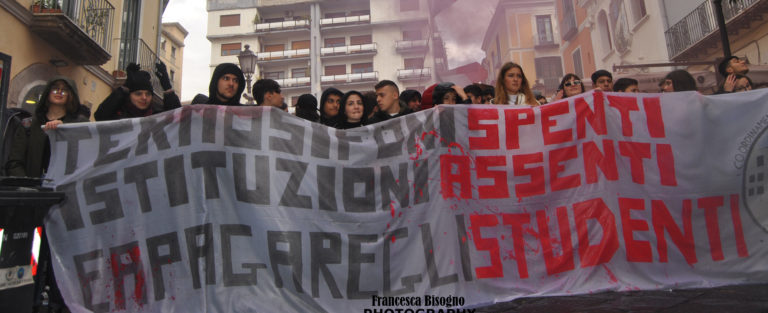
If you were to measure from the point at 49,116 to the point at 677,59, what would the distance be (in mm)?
14923

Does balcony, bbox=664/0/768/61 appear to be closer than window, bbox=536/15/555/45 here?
Yes

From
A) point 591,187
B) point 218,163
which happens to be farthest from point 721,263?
point 218,163

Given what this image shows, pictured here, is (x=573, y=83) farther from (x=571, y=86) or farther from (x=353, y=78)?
(x=353, y=78)

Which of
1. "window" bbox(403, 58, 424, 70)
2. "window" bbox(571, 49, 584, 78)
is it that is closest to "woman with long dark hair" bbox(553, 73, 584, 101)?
"window" bbox(571, 49, 584, 78)

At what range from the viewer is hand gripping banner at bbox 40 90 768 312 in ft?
9.84

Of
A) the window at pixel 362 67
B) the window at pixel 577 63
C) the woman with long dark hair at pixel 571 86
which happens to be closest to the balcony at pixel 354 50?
the window at pixel 362 67

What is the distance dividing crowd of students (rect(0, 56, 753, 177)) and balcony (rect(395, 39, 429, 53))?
33.3 m

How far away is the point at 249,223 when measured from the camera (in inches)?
121

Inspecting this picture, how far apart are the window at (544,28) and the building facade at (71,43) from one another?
2285cm

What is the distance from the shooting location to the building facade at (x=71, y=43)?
7.66 meters

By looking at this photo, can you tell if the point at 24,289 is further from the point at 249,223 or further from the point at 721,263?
the point at 721,263

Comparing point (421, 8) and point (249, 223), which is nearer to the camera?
point (249, 223)

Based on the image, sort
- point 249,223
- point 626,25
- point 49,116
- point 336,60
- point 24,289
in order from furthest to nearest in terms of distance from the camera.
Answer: point 336,60
point 626,25
point 49,116
point 249,223
point 24,289

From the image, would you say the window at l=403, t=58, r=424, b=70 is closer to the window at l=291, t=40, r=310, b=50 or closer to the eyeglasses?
the window at l=291, t=40, r=310, b=50
